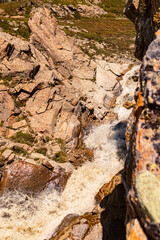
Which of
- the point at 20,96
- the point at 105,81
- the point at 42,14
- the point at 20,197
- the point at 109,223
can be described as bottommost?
the point at 20,197

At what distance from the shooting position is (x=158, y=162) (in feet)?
18.4

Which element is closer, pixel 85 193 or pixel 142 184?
pixel 142 184

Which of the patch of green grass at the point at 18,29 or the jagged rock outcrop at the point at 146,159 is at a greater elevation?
the patch of green grass at the point at 18,29

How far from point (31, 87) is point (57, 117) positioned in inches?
207

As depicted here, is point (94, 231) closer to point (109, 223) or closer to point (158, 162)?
point (109, 223)

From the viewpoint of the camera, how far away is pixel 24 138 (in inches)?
741

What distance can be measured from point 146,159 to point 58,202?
12.1 meters

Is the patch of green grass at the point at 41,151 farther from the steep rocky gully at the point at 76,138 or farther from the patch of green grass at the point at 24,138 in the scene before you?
the patch of green grass at the point at 24,138

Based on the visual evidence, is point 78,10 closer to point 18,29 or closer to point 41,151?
point 18,29

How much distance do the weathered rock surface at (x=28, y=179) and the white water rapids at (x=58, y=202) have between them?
0.63 meters

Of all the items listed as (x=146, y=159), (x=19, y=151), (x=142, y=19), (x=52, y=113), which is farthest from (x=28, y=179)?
(x=142, y=19)

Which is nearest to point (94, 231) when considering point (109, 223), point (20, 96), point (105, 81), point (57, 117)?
point (109, 223)

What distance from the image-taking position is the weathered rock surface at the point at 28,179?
15023mm

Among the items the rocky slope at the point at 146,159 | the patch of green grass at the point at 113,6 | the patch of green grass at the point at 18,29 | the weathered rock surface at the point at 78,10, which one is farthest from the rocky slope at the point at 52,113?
the patch of green grass at the point at 113,6
